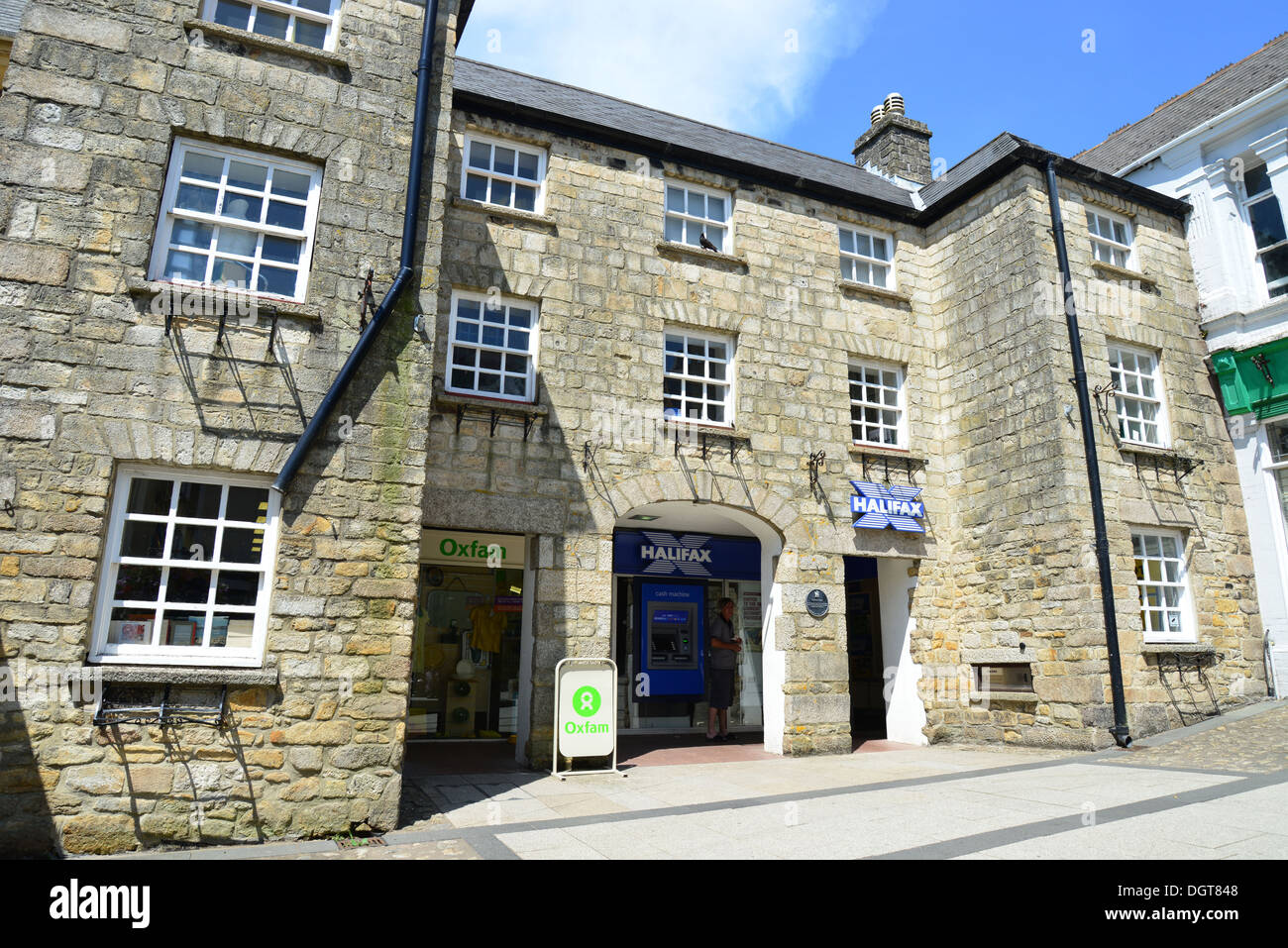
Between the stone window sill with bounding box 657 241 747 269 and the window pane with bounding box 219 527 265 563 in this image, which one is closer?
the window pane with bounding box 219 527 265 563

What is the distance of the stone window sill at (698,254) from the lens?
36.5 feet

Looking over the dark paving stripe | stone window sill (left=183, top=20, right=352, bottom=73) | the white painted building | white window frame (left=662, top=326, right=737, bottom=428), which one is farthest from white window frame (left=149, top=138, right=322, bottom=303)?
the white painted building

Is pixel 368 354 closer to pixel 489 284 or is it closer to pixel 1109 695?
pixel 489 284

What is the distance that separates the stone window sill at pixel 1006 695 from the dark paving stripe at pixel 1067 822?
326 cm

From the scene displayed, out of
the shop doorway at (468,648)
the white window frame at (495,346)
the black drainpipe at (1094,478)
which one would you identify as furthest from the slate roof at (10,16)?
the black drainpipe at (1094,478)

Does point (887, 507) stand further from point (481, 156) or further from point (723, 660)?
point (481, 156)

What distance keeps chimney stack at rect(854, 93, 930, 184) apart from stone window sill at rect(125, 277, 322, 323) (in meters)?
12.4

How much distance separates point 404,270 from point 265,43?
2.46 meters

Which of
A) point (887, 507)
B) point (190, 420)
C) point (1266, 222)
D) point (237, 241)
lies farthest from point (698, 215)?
point (1266, 222)

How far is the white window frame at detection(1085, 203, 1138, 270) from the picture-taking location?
41.0 ft

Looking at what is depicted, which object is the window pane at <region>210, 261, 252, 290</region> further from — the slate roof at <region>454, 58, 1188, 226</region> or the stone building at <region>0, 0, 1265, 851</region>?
the slate roof at <region>454, 58, 1188, 226</region>

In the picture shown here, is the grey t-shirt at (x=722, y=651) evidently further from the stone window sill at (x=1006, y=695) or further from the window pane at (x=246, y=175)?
the window pane at (x=246, y=175)
